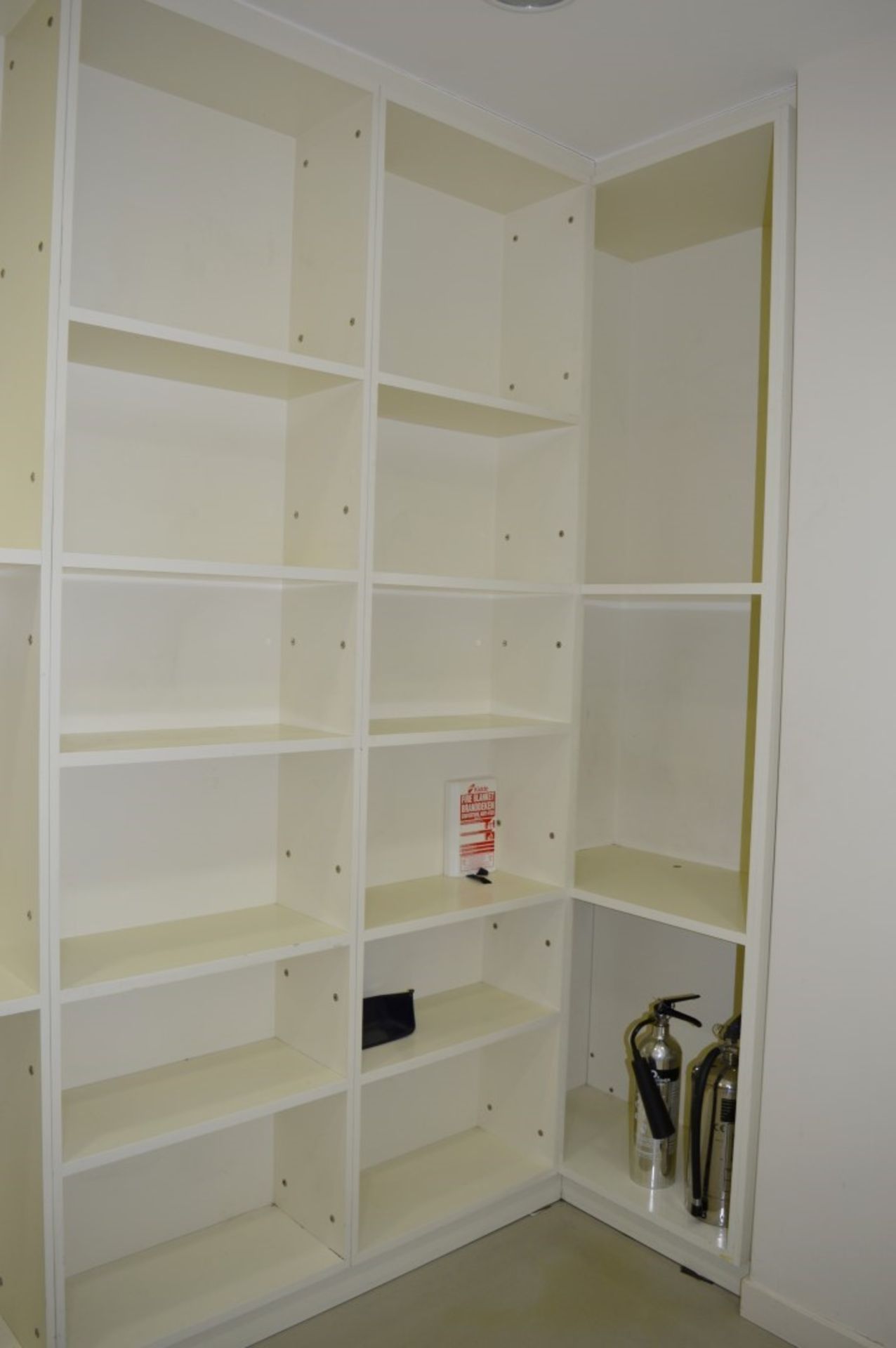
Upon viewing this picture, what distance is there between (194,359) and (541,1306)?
6.01 ft

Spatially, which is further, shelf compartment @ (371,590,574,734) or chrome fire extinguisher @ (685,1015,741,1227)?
shelf compartment @ (371,590,574,734)

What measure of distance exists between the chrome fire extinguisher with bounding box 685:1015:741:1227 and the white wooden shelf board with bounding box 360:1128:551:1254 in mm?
345

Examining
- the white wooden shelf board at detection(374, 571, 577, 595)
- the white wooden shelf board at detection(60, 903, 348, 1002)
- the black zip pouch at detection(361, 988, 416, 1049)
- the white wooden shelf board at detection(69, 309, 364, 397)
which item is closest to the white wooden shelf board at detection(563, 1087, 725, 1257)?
the black zip pouch at detection(361, 988, 416, 1049)

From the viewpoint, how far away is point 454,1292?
1.98 meters

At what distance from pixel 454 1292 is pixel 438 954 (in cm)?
68

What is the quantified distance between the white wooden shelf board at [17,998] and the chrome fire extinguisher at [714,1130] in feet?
4.36

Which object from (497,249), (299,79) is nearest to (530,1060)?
(497,249)

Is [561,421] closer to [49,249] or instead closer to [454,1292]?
[49,249]

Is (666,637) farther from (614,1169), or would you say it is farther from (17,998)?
(17,998)

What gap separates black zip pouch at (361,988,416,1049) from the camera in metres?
2.09

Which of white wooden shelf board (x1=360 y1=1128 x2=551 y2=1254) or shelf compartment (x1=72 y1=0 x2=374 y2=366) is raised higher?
shelf compartment (x1=72 y1=0 x2=374 y2=366)

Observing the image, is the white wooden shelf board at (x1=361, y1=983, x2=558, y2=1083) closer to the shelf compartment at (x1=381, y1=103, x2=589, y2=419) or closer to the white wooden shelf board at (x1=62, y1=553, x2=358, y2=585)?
the white wooden shelf board at (x1=62, y1=553, x2=358, y2=585)

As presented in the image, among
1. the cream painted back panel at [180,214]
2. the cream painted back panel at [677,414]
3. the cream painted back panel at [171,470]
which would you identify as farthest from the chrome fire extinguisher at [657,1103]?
the cream painted back panel at [180,214]

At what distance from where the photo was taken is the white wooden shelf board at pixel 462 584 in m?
1.90
